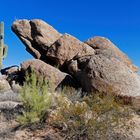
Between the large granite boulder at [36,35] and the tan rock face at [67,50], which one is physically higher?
the large granite boulder at [36,35]

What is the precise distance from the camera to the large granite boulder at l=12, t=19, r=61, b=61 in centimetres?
1792

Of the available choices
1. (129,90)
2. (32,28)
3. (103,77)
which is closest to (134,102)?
(129,90)

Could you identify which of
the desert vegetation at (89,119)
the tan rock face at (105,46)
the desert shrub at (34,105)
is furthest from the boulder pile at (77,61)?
the desert vegetation at (89,119)

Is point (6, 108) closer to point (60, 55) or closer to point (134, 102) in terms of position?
point (134, 102)

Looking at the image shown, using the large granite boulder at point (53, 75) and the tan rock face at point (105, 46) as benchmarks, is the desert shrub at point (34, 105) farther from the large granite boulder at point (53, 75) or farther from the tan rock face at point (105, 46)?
the tan rock face at point (105, 46)

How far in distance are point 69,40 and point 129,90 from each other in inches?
200

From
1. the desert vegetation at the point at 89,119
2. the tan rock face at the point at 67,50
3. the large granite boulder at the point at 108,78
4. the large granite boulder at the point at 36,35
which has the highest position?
the large granite boulder at the point at 36,35

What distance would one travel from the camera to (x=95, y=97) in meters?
9.65

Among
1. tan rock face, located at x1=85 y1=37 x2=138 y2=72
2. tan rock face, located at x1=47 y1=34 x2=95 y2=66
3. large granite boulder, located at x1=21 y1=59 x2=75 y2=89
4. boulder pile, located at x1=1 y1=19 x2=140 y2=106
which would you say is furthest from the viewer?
tan rock face, located at x1=85 y1=37 x2=138 y2=72

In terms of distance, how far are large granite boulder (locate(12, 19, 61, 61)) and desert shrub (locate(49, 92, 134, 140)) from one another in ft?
28.3

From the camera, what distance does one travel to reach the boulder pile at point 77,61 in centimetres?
1261

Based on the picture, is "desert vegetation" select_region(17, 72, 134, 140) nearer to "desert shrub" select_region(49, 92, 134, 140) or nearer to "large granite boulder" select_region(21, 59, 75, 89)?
"desert shrub" select_region(49, 92, 134, 140)

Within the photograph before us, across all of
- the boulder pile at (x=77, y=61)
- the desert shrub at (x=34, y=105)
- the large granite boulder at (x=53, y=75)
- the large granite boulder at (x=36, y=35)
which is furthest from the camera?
the large granite boulder at (x=36, y=35)

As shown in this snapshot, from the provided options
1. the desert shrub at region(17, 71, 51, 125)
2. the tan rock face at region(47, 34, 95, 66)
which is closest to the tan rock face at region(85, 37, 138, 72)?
the tan rock face at region(47, 34, 95, 66)
